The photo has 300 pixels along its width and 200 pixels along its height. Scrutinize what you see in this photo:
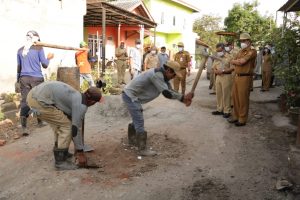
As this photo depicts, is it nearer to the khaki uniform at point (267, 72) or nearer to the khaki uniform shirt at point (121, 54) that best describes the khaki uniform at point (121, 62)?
the khaki uniform shirt at point (121, 54)

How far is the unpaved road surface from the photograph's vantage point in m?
4.44

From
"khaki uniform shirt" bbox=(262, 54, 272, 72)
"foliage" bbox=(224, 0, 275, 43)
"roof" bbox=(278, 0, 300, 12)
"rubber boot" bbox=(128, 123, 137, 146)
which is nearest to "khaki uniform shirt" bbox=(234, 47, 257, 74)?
"rubber boot" bbox=(128, 123, 137, 146)

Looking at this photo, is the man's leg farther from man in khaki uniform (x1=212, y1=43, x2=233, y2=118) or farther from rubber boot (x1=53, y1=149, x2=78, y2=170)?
man in khaki uniform (x1=212, y1=43, x2=233, y2=118)

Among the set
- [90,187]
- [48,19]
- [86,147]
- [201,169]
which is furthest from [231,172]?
[48,19]

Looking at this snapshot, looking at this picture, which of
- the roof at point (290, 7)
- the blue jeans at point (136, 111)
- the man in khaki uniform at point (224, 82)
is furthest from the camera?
the roof at point (290, 7)

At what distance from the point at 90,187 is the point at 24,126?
3174 millimetres

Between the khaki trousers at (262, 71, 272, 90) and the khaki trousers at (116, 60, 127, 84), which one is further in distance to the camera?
the khaki trousers at (116, 60, 127, 84)

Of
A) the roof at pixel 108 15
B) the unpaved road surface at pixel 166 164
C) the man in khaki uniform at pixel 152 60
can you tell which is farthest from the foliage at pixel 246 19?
the unpaved road surface at pixel 166 164

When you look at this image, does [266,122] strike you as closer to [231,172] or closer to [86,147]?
[231,172]

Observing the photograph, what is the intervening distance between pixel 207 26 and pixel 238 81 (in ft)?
133

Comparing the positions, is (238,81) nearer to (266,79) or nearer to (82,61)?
(82,61)

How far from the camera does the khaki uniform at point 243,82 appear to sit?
7.46 meters

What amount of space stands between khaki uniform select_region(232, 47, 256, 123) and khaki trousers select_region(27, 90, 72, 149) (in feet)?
13.0

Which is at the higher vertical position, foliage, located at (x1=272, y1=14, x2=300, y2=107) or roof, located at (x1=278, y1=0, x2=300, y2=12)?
roof, located at (x1=278, y1=0, x2=300, y2=12)
